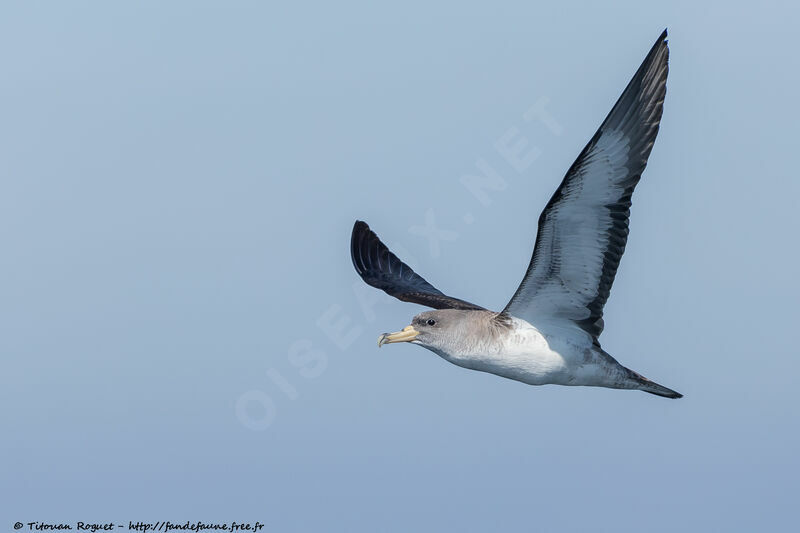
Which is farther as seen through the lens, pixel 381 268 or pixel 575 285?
pixel 381 268

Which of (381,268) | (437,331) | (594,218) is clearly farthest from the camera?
(381,268)

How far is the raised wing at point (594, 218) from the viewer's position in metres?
14.2

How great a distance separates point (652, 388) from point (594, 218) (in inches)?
129

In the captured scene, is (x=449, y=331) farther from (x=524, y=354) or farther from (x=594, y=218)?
(x=594, y=218)

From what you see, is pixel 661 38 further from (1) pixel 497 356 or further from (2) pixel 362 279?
(2) pixel 362 279

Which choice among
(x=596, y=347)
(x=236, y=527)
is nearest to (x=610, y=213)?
(x=596, y=347)

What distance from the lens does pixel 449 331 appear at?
51.7 feet

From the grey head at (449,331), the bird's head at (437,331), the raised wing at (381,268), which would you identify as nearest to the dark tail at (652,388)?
the grey head at (449,331)

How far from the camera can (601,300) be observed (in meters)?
15.8

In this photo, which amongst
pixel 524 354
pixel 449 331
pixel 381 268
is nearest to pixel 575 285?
pixel 524 354

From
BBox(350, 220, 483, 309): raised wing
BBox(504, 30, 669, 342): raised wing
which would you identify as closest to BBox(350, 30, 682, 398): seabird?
BBox(504, 30, 669, 342): raised wing

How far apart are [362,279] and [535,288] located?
5606 millimetres

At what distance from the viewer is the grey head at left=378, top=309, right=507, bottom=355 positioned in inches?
617

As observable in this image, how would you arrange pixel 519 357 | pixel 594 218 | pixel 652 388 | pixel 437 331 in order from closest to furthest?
pixel 594 218 < pixel 519 357 < pixel 437 331 < pixel 652 388
